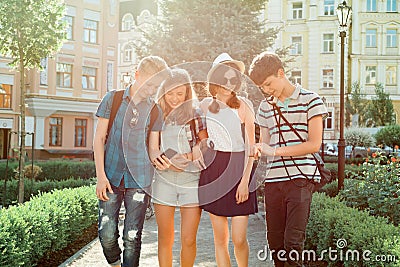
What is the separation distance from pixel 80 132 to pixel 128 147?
109ft

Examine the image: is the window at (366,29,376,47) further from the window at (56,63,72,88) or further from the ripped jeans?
the ripped jeans

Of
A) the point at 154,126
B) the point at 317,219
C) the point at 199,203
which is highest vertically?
the point at 154,126

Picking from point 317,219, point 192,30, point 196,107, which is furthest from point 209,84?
point 192,30

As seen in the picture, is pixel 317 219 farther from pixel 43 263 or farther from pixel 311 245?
pixel 43 263

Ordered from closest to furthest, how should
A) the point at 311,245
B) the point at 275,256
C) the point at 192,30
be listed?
1. the point at 275,256
2. the point at 311,245
3. the point at 192,30

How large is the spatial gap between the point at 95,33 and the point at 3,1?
26258mm

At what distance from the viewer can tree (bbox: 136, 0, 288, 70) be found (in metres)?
17.1

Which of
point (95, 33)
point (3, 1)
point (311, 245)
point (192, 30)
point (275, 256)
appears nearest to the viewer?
point (275, 256)

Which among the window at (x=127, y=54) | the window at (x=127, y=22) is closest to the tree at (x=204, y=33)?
the window at (x=127, y=54)

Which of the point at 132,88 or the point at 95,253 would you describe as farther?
the point at 95,253

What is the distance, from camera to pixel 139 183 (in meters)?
4.73

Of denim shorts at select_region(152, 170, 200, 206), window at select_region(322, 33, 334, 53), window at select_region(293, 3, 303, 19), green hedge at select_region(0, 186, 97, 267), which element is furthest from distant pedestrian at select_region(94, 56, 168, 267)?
window at select_region(293, 3, 303, 19)

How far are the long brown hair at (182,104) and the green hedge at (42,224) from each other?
190 centimetres

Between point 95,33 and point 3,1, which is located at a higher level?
point 95,33
